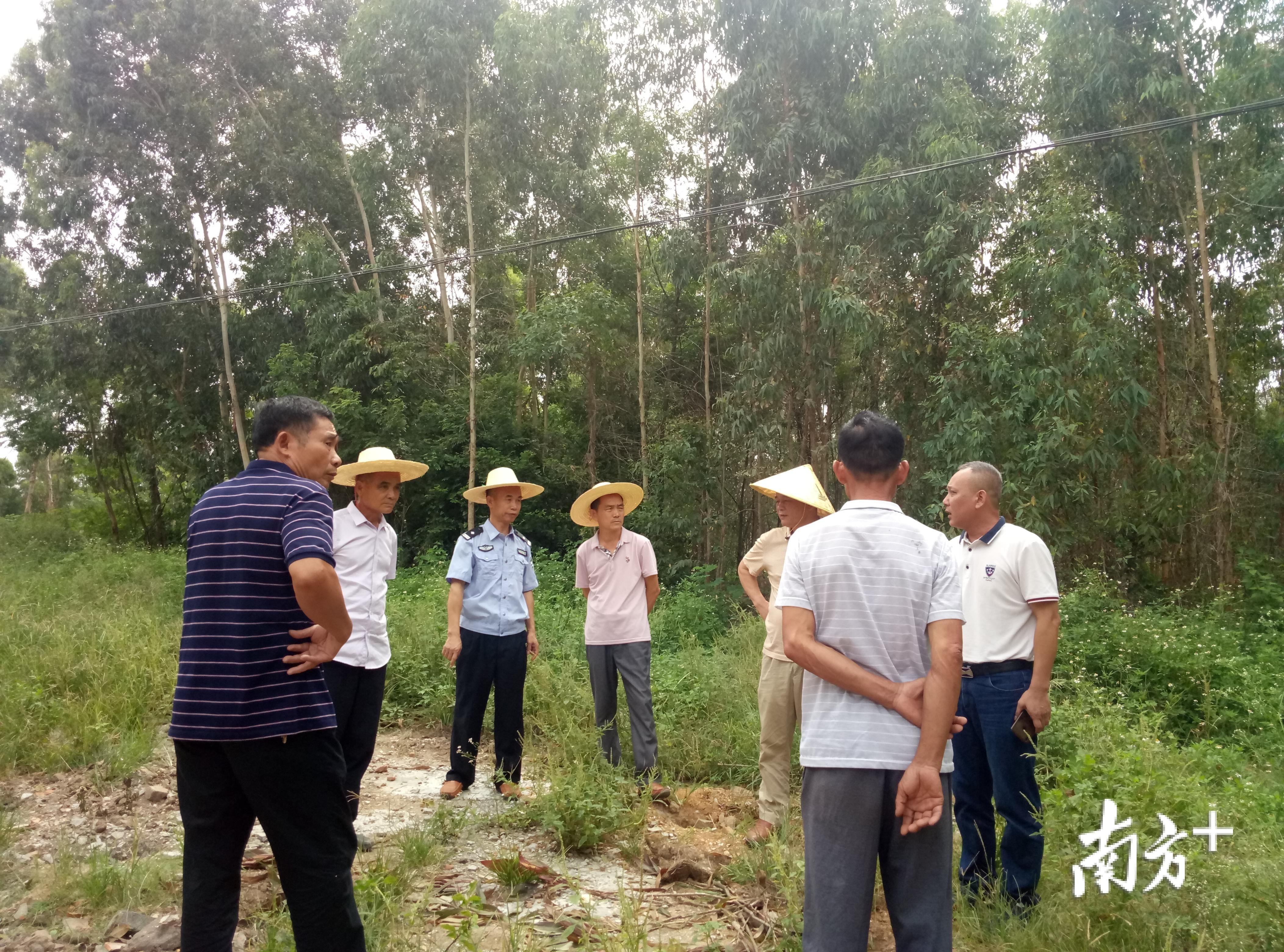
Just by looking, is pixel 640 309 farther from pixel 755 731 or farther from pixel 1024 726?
pixel 1024 726

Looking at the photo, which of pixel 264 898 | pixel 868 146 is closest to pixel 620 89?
pixel 868 146

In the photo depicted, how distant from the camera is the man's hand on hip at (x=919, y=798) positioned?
1.99 m

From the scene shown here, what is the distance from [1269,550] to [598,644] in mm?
10448

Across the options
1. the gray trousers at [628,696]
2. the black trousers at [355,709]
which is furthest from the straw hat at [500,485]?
the black trousers at [355,709]

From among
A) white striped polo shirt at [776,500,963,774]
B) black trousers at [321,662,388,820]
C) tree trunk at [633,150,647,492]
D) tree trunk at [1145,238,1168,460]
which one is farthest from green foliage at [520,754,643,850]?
tree trunk at [633,150,647,492]

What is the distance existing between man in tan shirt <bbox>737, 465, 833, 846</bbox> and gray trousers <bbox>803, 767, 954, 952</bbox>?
1.82 meters

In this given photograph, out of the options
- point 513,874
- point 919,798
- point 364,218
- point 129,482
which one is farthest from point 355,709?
point 129,482

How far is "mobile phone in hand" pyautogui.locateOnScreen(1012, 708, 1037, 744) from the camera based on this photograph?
310 cm

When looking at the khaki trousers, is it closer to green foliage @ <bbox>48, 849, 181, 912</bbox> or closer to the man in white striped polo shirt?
the man in white striped polo shirt

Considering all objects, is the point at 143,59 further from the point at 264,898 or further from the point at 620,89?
the point at 264,898

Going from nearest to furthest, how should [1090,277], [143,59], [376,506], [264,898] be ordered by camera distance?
[264,898]
[376,506]
[1090,277]
[143,59]

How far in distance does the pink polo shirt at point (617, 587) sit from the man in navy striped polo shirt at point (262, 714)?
97.7 inches

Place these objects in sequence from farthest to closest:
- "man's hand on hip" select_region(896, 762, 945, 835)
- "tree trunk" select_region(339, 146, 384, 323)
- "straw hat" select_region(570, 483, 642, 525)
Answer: "tree trunk" select_region(339, 146, 384, 323) → "straw hat" select_region(570, 483, 642, 525) → "man's hand on hip" select_region(896, 762, 945, 835)

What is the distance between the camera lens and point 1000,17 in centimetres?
1220
